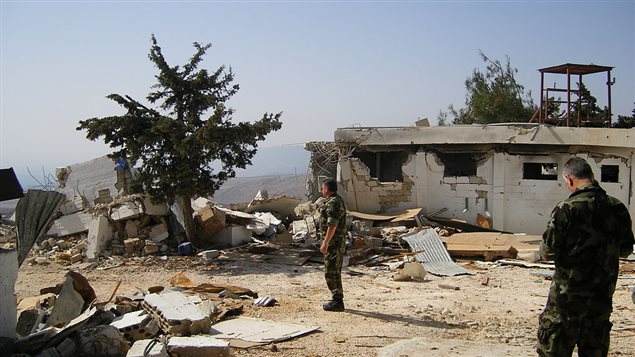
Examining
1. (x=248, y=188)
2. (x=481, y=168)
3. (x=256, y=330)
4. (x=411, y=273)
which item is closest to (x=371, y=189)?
(x=481, y=168)

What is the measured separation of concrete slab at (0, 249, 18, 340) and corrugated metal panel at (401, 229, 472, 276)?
7.76 metres

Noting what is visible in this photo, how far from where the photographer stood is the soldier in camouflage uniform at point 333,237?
7.33 meters

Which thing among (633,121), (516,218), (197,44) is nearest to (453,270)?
(516,218)

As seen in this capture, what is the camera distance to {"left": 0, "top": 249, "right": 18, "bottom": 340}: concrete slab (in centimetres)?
527

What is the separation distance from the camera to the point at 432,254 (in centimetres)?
1253

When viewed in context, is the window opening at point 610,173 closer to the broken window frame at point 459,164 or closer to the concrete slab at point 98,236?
the broken window frame at point 459,164

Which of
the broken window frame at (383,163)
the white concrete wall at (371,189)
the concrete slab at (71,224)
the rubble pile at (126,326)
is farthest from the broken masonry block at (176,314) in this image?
the broken window frame at (383,163)

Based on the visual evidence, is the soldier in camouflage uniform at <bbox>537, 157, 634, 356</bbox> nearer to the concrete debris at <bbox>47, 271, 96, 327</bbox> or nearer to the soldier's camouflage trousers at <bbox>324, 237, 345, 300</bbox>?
the soldier's camouflage trousers at <bbox>324, 237, 345, 300</bbox>

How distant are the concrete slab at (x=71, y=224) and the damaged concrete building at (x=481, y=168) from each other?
23.1 feet

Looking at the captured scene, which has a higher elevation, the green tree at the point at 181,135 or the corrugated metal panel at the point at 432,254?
the green tree at the point at 181,135

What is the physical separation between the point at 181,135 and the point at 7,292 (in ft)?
24.1

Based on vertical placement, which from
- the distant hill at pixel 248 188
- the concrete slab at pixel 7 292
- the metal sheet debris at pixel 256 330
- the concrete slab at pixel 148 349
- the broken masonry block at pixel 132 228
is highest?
the concrete slab at pixel 7 292

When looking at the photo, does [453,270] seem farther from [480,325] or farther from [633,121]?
[633,121]

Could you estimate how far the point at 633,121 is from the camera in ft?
82.4
